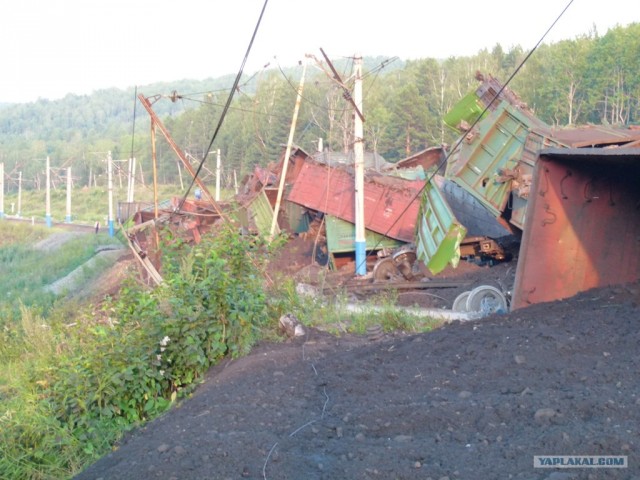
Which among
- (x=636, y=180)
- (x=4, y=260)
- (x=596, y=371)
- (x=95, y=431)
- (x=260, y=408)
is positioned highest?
(x=636, y=180)

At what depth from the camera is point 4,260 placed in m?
51.1

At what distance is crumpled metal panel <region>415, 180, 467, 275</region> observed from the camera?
13672 mm

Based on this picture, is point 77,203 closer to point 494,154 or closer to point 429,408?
point 494,154

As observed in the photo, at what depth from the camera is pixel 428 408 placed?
455cm

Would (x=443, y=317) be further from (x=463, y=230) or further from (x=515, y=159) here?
(x=515, y=159)

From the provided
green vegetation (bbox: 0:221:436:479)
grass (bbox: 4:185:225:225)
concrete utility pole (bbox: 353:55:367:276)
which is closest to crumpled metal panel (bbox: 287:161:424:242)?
concrete utility pole (bbox: 353:55:367:276)

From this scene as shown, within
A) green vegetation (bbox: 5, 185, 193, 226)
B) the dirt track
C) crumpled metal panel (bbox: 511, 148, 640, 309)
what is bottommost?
green vegetation (bbox: 5, 185, 193, 226)

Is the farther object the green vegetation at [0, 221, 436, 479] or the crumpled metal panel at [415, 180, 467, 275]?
the crumpled metal panel at [415, 180, 467, 275]

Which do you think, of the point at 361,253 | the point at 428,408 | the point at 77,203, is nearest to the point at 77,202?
the point at 77,203

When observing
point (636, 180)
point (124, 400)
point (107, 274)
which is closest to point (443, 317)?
point (636, 180)

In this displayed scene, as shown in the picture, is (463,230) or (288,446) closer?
(288,446)

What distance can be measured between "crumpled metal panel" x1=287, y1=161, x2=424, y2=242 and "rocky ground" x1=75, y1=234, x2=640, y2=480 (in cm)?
1300

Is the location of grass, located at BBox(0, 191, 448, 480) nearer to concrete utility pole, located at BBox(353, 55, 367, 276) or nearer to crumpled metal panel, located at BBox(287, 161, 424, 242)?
concrete utility pole, located at BBox(353, 55, 367, 276)

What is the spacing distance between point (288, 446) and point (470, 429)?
102 centimetres
